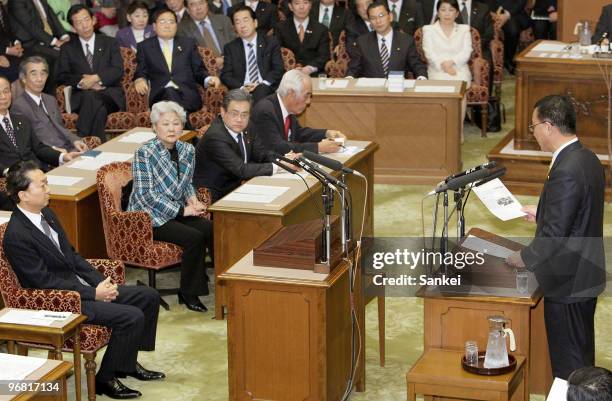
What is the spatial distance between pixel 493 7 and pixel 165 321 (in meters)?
7.81

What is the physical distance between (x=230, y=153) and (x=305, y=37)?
170 inches

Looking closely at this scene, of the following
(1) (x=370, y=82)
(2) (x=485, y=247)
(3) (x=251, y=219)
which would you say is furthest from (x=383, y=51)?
(2) (x=485, y=247)

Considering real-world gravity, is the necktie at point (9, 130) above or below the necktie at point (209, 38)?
below

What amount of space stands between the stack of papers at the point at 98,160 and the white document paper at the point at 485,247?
3.12 m

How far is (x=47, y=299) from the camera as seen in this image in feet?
20.8

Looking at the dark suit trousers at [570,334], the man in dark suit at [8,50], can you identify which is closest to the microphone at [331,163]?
the dark suit trousers at [570,334]

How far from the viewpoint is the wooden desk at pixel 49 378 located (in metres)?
5.29

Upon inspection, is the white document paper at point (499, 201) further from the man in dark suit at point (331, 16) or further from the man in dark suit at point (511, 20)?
the man in dark suit at point (511, 20)

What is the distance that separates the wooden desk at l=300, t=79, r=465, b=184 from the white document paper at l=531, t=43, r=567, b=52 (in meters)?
0.74

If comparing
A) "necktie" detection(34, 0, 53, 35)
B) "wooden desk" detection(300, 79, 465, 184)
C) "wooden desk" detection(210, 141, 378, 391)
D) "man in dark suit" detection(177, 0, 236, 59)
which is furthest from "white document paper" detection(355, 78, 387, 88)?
"necktie" detection(34, 0, 53, 35)

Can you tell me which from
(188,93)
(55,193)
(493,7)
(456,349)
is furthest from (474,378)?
(493,7)

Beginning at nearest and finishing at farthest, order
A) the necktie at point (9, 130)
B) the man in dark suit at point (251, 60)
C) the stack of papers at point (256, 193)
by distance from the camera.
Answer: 1. the stack of papers at point (256, 193)
2. the necktie at point (9, 130)
3. the man in dark suit at point (251, 60)

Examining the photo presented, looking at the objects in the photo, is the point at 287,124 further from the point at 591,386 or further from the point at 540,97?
the point at 591,386

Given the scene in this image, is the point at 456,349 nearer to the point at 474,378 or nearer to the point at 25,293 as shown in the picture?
the point at 474,378
